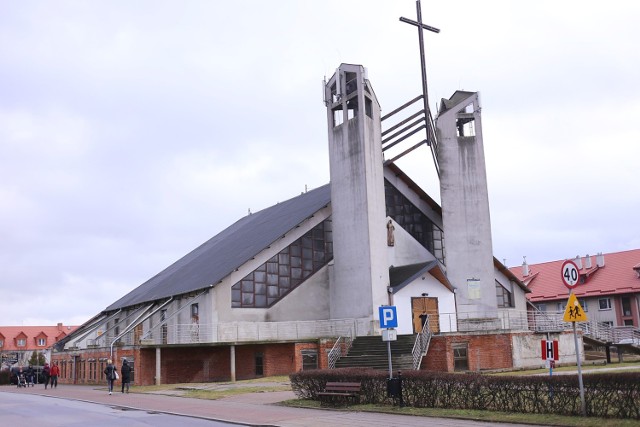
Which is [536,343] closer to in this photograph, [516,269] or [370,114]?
[370,114]

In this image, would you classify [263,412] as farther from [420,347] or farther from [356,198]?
[356,198]

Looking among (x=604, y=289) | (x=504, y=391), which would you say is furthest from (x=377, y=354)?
(x=604, y=289)

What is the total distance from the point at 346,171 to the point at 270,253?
6011 mm

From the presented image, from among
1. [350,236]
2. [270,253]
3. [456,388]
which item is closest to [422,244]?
[350,236]

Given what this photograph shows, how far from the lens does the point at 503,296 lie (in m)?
42.1

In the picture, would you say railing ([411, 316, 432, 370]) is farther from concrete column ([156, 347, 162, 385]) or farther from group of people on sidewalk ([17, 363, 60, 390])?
group of people on sidewalk ([17, 363, 60, 390])

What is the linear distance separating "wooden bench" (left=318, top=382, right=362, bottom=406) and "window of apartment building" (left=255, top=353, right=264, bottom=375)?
14.9 metres

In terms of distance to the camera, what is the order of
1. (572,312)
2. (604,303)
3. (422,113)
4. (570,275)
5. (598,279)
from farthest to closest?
(598,279)
(604,303)
(422,113)
(572,312)
(570,275)

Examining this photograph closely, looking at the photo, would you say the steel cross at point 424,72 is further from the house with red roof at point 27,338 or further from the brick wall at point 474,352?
the house with red roof at point 27,338

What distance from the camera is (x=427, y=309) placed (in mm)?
36094

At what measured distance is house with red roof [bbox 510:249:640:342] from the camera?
191 feet

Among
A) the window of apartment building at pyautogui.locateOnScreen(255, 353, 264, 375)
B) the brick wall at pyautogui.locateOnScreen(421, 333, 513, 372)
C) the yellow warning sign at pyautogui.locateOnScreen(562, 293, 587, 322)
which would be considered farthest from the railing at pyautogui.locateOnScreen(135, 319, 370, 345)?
the yellow warning sign at pyautogui.locateOnScreen(562, 293, 587, 322)

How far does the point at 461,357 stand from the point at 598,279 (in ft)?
119

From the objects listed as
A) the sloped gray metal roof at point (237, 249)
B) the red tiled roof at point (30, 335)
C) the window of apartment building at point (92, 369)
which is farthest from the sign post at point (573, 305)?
the red tiled roof at point (30, 335)
